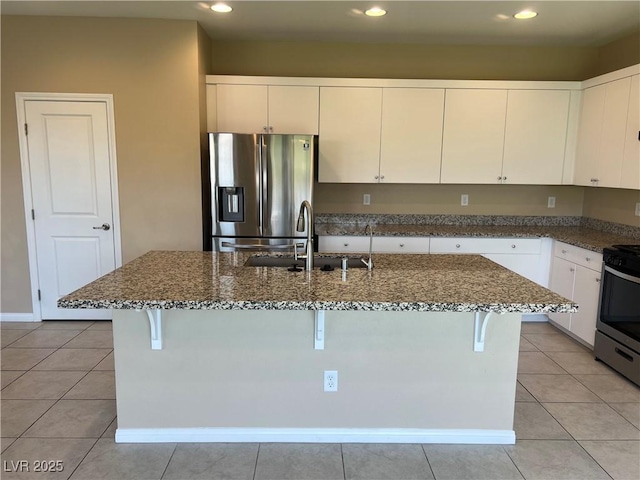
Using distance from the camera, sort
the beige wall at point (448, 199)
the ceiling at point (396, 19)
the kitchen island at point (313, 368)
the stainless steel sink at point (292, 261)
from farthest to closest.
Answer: the beige wall at point (448, 199) → the ceiling at point (396, 19) → the stainless steel sink at point (292, 261) → the kitchen island at point (313, 368)

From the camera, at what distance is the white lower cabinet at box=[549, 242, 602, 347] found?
11.2 feet

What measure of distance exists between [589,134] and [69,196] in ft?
15.4

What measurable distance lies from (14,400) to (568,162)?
482cm

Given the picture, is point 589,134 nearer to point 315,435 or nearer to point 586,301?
point 586,301

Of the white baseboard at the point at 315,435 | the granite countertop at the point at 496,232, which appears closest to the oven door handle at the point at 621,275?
→ the granite countertop at the point at 496,232

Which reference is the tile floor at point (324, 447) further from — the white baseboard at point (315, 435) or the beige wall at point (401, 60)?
the beige wall at point (401, 60)

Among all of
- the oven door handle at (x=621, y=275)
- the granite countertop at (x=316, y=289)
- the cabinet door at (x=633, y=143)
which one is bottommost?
the oven door handle at (x=621, y=275)

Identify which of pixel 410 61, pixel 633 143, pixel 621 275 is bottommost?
pixel 621 275

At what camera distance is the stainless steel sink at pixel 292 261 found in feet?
8.39

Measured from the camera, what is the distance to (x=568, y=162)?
165 inches

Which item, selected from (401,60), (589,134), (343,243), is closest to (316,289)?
(343,243)

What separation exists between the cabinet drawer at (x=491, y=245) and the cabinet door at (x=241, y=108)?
6.53 feet

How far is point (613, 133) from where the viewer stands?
3.67m

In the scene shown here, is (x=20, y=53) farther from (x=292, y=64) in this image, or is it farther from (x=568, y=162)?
(x=568, y=162)
